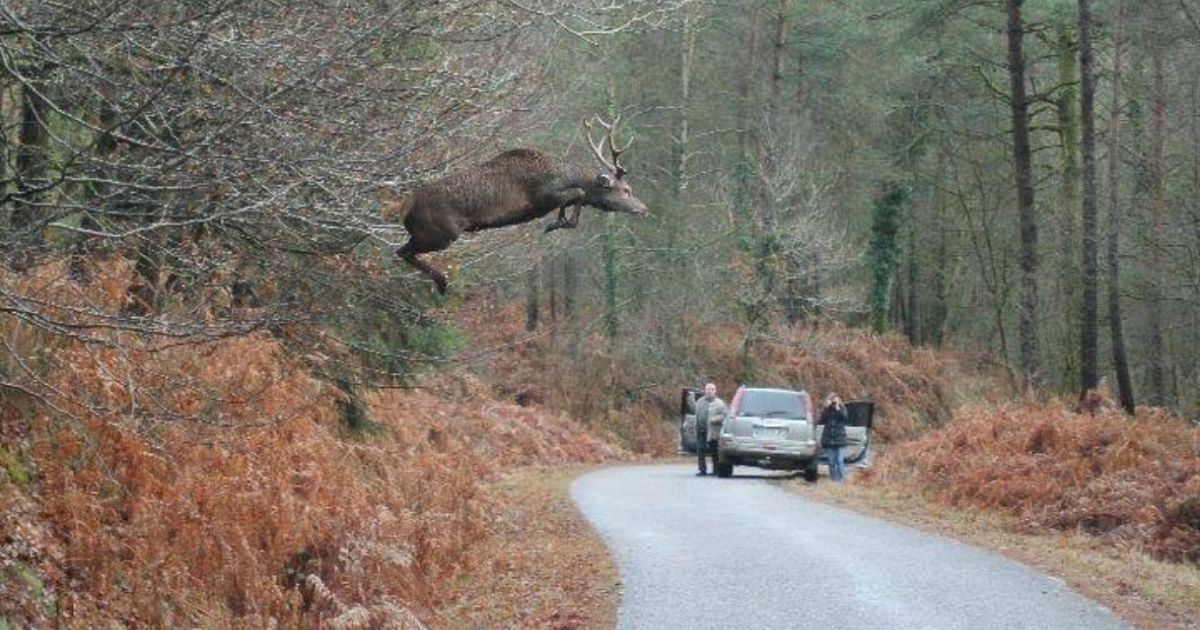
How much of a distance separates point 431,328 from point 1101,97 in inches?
1181

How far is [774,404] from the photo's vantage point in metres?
31.9

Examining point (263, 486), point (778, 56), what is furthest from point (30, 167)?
point (778, 56)

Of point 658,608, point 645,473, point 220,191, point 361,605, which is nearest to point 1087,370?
point 645,473

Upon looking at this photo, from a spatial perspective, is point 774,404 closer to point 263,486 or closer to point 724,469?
point 724,469

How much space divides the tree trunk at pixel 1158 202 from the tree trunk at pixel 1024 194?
11.6ft

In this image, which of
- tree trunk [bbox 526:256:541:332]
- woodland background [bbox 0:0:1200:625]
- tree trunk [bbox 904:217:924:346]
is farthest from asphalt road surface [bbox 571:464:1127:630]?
tree trunk [bbox 904:217:924:346]

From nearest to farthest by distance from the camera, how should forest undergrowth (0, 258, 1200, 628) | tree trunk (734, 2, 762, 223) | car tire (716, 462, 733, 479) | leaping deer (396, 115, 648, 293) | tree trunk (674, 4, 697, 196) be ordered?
leaping deer (396, 115, 648, 293) → forest undergrowth (0, 258, 1200, 628) → car tire (716, 462, 733, 479) → tree trunk (674, 4, 697, 196) → tree trunk (734, 2, 762, 223)

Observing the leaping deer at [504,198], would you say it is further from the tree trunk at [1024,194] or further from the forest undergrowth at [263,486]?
the tree trunk at [1024,194]

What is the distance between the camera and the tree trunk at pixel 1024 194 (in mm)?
29188

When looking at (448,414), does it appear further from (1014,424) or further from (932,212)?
(932,212)

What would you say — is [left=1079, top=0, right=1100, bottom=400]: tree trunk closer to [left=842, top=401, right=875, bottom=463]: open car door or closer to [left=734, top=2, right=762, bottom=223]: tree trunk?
[left=842, top=401, right=875, bottom=463]: open car door

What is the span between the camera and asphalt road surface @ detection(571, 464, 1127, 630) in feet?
40.9

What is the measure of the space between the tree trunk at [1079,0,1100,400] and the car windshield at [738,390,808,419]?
19.3ft

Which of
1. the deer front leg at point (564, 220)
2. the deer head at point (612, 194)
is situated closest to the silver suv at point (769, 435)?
the deer front leg at point (564, 220)
